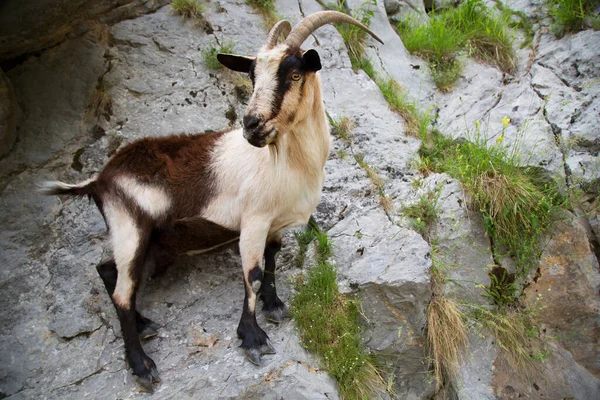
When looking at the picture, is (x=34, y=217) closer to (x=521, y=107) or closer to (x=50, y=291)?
(x=50, y=291)

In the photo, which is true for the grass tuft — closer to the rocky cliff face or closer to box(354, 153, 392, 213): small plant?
the rocky cliff face

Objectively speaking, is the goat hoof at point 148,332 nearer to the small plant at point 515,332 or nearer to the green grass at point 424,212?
the green grass at point 424,212

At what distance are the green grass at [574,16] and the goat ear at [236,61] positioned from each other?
440 centimetres

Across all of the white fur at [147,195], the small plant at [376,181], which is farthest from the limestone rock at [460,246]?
the white fur at [147,195]

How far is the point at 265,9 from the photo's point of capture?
642 cm

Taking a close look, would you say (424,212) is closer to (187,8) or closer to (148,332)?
(148,332)

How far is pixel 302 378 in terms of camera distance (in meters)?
3.61

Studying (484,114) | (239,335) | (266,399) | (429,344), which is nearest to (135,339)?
(239,335)

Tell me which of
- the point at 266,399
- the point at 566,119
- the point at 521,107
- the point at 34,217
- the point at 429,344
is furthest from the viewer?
the point at 521,107

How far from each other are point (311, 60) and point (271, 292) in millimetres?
1876

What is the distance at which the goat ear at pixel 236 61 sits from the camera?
3727 mm

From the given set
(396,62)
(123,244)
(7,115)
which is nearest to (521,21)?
(396,62)

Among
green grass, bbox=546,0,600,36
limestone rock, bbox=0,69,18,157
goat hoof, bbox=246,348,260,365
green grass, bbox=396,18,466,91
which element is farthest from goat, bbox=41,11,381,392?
green grass, bbox=546,0,600,36

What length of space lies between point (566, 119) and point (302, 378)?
3.77 metres
